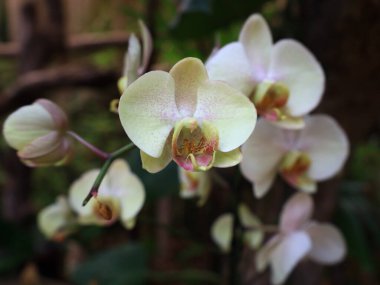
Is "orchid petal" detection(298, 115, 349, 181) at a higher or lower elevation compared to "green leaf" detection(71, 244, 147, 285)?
higher

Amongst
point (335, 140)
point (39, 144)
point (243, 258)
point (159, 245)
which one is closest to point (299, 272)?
point (243, 258)

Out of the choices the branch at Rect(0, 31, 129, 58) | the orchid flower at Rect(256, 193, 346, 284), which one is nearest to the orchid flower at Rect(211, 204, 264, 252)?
the orchid flower at Rect(256, 193, 346, 284)

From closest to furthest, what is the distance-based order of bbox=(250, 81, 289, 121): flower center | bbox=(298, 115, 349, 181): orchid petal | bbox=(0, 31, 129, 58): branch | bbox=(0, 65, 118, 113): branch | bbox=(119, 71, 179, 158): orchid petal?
bbox=(119, 71, 179, 158): orchid petal, bbox=(250, 81, 289, 121): flower center, bbox=(298, 115, 349, 181): orchid petal, bbox=(0, 65, 118, 113): branch, bbox=(0, 31, 129, 58): branch

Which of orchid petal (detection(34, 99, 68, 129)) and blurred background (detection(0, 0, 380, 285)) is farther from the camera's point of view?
blurred background (detection(0, 0, 380, 285))

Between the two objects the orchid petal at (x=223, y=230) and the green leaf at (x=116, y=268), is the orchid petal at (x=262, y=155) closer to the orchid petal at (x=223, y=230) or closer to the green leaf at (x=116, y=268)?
the orchid petal at (x=223, y=230)

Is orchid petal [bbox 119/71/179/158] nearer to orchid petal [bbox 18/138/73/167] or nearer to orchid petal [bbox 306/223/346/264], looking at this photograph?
orchid petal [bbox 18/138/73/167]

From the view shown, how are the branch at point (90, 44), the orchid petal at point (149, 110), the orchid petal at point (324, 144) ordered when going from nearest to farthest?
the orchid petal at point (149, 110)
the orchid petal at point (324, 144)
the branch at point (90, 44)

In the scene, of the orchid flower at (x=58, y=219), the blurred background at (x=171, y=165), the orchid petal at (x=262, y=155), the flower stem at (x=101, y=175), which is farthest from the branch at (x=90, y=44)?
the flower stem at (x=101, y=175)

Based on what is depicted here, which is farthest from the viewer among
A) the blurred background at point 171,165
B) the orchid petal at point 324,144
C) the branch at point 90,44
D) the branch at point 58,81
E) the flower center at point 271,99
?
the branch at point 90,44
